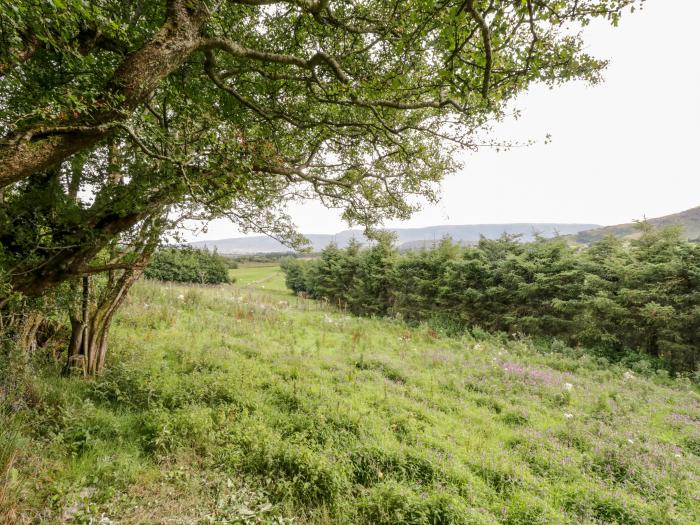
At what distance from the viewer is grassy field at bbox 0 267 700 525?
369 centimetres

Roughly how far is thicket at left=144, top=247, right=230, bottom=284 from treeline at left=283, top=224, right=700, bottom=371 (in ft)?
18.8

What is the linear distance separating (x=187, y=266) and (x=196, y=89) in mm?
30251

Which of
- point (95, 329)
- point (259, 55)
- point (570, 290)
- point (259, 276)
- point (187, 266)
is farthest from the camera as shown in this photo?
point (259, 276)

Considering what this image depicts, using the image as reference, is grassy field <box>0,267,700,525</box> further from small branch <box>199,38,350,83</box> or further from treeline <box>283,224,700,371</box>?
small branch <box>199,38,350,83</box>

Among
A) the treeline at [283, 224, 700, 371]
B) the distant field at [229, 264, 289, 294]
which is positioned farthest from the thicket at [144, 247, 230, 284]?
the distant field at [229, 264, 289, 294]

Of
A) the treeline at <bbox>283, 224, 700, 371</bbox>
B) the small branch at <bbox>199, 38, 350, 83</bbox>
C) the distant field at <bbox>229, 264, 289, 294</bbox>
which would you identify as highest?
the small branch at <bbox>199, 38, 350, 83</bbox>

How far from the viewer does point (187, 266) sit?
103ft

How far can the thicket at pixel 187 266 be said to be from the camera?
5.09 m

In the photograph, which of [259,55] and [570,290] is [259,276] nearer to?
[570,290]

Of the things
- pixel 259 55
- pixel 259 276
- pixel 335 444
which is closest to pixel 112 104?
pixel 259 55

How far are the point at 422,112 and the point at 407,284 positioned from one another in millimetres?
14192

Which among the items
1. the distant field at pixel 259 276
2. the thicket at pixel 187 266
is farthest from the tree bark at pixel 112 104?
the distant field at pixel 259 276

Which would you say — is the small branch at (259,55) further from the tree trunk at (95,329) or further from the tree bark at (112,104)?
the tree trunk at (95,329)

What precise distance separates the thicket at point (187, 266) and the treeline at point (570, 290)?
573 cm
